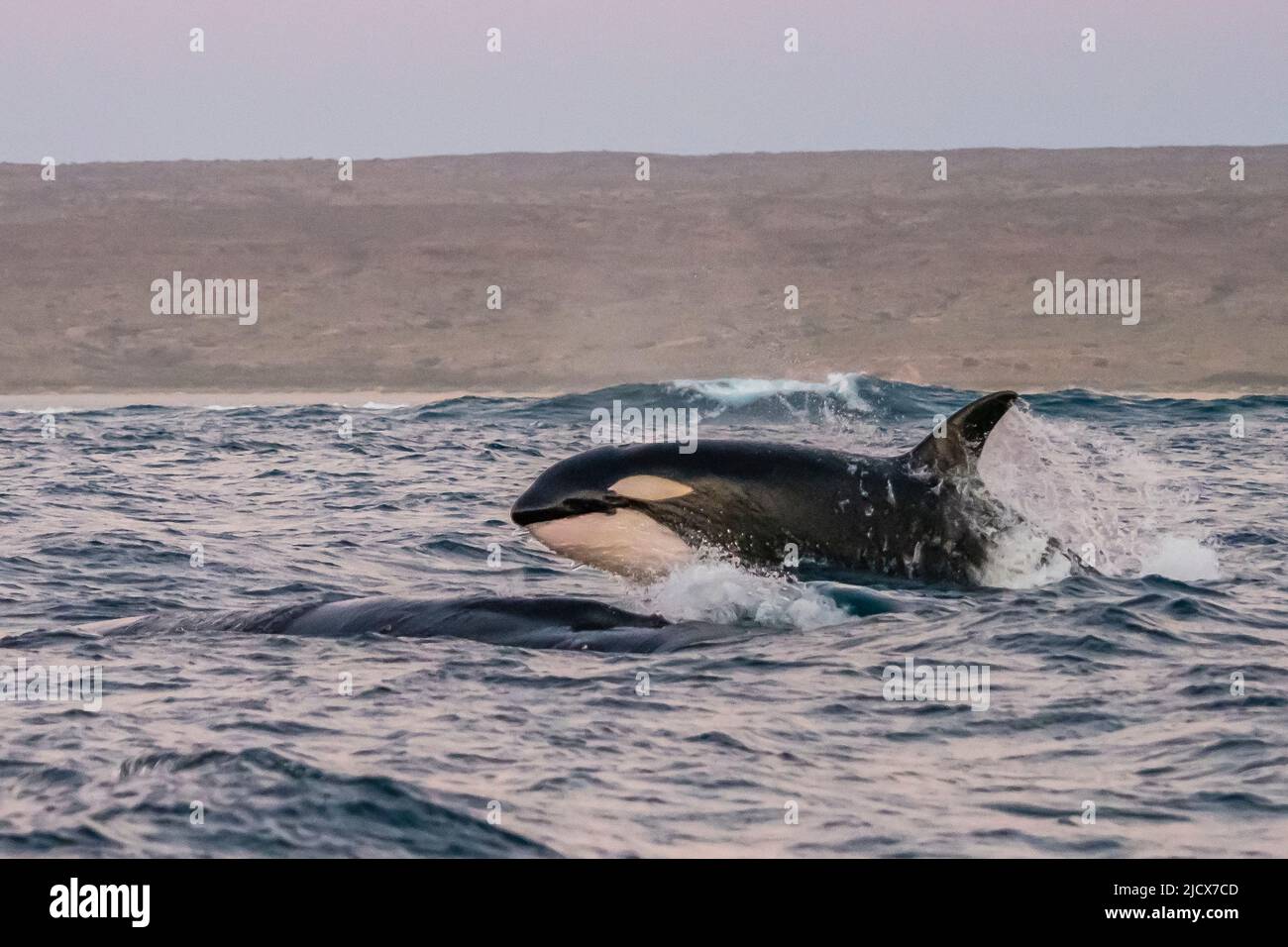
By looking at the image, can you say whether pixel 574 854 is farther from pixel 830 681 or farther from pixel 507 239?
pixel 507 239

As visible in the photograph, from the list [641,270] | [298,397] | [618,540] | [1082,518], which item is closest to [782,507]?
[618,540]

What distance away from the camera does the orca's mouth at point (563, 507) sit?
13273 millimetres

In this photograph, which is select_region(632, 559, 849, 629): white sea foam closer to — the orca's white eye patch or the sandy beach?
the orca's white eye patch

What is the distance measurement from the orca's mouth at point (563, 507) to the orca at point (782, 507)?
1cm

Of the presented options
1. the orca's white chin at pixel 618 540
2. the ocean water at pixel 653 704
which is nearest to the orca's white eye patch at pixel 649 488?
the orca's white chin at pixel 618 540

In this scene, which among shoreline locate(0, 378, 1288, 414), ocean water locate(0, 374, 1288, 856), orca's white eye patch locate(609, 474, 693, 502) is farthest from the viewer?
shoreline locate(0, 378, 1288, 414)

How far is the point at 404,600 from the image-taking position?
13023mm

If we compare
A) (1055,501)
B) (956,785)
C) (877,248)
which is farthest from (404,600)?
(877,248)

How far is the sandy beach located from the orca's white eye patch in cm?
3031

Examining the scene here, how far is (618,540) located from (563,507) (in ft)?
2.12

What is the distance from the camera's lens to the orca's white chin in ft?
44.2

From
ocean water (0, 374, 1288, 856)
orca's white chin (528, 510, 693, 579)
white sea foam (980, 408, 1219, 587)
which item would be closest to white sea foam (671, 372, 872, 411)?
white sea foam (980, 408, 1219, 587)

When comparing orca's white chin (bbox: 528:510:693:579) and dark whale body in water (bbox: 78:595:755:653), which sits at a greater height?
orca's white chin (bbox: 528:510:693:579)

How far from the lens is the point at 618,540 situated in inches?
539
